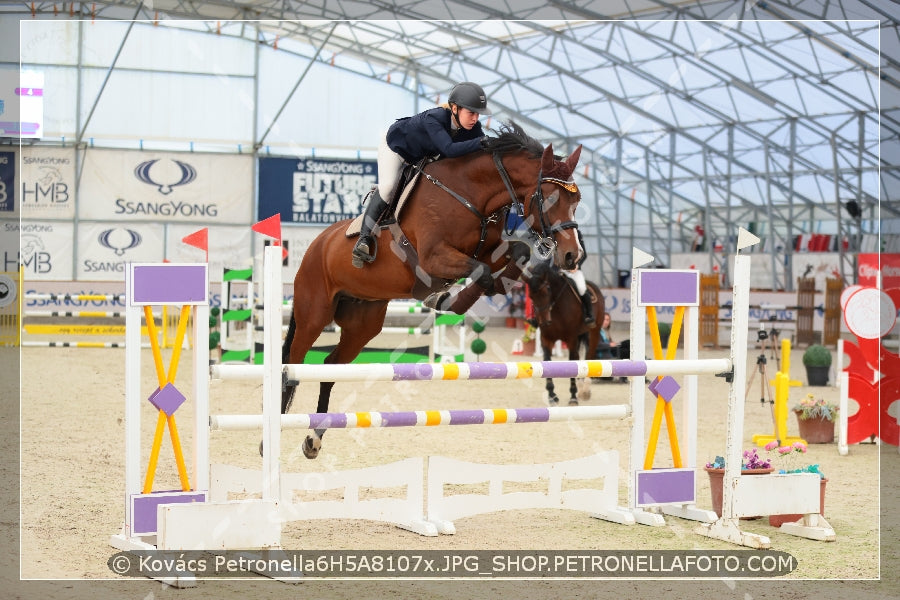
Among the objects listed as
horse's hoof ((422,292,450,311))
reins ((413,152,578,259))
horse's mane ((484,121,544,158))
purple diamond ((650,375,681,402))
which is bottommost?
purple diamond ((650,375,681,402))

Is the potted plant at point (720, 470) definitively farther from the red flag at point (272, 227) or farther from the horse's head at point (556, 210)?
the red flag at point (272, 227)

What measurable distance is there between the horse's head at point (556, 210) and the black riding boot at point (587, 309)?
18.0 ft

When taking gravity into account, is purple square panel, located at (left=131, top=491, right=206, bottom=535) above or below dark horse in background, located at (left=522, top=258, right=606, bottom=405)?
below

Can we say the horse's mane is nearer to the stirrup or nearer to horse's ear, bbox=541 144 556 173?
horse's ear, bbox=541 144 556 173

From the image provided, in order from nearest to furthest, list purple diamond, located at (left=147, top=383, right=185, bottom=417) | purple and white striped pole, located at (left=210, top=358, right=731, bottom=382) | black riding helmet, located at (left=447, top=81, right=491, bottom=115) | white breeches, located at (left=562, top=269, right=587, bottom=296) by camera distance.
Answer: purple and white striped pole, located at (left=210, top=358, right=731, bottom=382) → purple diamond, located at (left=147, top=383, right=185, bottom=417) → black riding helmet, located at (left=447, top=81, right=491, bottom=115) → white breeches, located at (left=562, top=269, right=587, bottom=296)

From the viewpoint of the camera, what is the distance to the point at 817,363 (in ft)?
35.4

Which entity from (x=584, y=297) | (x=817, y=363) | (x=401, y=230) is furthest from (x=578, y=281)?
(x=401, y=230)

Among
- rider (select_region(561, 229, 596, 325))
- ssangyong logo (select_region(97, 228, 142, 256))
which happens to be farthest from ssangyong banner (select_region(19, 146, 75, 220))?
rider (select_region(561, 229, 596, 325))

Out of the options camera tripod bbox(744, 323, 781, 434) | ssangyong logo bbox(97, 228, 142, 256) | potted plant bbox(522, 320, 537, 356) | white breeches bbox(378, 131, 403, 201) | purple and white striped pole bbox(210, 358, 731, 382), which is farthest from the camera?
ssangyong logo bbox(97, 228, 142, 256)

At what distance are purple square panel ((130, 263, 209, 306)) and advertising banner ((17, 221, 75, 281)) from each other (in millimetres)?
18622

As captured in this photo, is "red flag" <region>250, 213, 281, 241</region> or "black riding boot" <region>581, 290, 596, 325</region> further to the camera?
"black riding boot" <region>581, 290, 596, 325</region>

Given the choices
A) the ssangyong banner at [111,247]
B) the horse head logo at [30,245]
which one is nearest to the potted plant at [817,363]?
the ssangyong banner at [111,247]

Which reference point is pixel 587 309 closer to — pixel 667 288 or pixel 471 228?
pixel 667 288

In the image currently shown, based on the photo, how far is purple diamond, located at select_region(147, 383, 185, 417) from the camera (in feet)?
12.0
